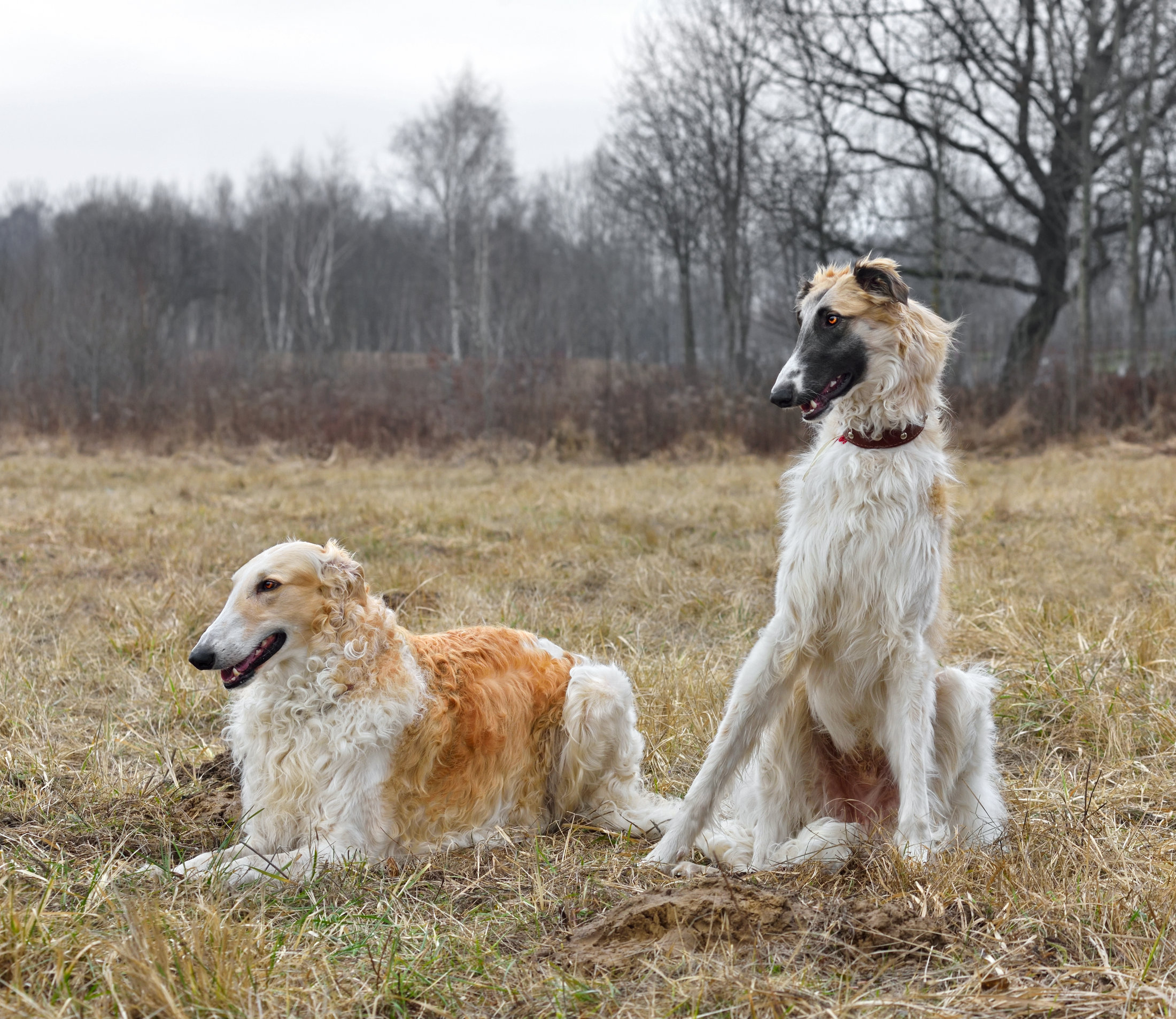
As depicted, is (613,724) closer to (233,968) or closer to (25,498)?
(233,968)

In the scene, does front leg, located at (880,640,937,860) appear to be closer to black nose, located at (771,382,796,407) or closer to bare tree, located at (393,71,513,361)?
black nose, located at (771,382,796,407)

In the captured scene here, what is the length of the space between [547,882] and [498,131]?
31922 millimetres

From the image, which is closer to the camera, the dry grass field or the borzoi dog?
the dry grass field

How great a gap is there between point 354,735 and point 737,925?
1.41 metres

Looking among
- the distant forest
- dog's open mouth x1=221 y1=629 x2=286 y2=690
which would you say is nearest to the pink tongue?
dog's open mouth x1=221 y1=629 x2=286 y2=690

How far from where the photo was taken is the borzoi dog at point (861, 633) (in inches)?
112

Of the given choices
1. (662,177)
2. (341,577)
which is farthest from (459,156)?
(341,577)

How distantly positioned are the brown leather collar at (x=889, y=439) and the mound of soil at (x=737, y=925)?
50.8 inches

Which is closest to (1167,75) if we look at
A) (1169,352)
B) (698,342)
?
(1169,352)

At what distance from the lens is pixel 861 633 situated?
9.46 ft

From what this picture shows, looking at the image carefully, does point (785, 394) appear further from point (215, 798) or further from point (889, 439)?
point (215, 798)

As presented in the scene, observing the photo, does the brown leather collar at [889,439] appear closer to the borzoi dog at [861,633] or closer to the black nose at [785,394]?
the borzoi dog at [861,633]

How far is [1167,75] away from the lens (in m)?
17.5

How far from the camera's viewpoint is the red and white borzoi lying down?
306 cm
